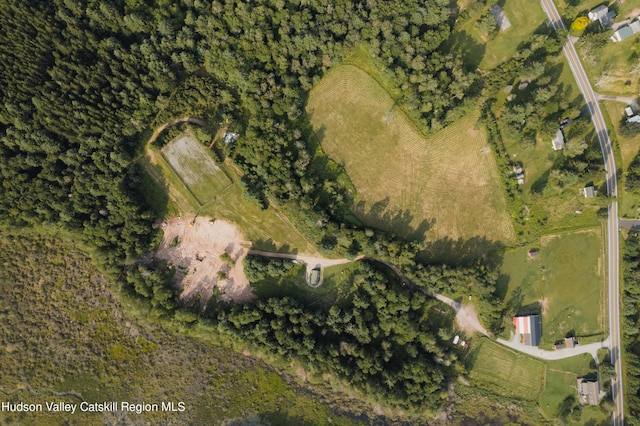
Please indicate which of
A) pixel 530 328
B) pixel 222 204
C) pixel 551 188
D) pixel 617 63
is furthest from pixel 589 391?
pixel 222 204

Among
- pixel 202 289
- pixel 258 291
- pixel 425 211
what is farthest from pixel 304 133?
pixel 202 289

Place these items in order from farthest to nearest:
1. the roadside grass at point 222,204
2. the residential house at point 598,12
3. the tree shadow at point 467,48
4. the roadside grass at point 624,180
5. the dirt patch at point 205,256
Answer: the roadside grass at point 222,204, the dirt patch at point 205,256, the tree shadow at point 467,48, the roadside grass at point 624,180, the residential house at point 598,12

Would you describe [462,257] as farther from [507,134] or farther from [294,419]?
[294,419]

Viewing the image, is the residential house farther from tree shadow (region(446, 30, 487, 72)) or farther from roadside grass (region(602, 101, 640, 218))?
tree shadow (region(446, 30, 487, 72))

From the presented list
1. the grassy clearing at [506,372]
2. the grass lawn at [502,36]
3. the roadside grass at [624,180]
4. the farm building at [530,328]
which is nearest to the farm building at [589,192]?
the roadside grass at [624,180]

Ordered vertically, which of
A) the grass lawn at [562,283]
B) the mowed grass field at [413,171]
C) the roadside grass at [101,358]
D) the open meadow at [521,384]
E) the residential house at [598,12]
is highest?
the residential house at [598,12]

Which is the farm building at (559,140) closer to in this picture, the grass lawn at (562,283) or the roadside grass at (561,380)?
the grass lawn at (562,283)

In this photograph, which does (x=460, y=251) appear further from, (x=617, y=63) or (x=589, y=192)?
(x=617, y=63)
